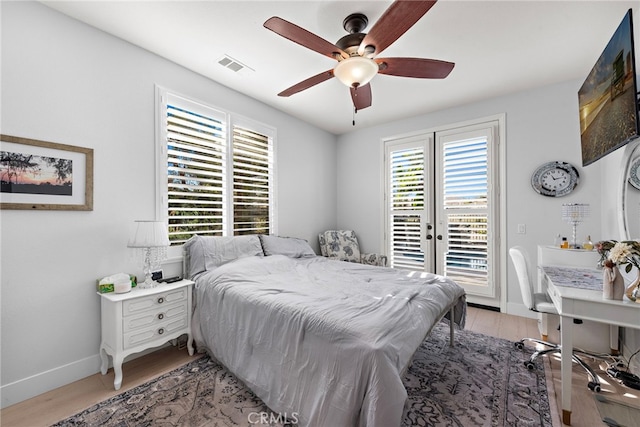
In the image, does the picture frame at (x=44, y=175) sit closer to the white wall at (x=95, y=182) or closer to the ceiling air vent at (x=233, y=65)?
the white wall at (x=95, y=182)

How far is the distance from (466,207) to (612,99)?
2033 millimetres

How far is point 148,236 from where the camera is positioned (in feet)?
7.34

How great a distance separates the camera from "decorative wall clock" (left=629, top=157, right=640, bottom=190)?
6.75ft

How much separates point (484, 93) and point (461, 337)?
2.97 metres

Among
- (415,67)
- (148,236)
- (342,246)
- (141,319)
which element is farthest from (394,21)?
(342,246)

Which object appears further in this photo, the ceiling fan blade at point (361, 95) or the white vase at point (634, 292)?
the ceiling fan blade at point (361, 95)

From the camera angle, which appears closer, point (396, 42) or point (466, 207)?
point (396, 42)

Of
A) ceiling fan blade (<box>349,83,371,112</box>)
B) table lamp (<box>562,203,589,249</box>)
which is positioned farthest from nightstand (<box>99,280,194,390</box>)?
table lamp (<box>562,203,589,249</box>)

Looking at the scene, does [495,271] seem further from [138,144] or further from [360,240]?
[138,144]

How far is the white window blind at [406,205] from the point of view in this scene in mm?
4141

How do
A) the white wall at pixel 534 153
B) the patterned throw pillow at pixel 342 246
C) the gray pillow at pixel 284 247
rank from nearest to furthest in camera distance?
the white wall at pixel 534 153 → the gray pillow at pixel 284 247 → the patterned throw pillow at pixel 342 246

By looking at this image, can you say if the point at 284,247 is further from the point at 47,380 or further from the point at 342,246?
the point at 47,380

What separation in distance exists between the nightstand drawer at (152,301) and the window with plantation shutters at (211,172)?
0.58 meters

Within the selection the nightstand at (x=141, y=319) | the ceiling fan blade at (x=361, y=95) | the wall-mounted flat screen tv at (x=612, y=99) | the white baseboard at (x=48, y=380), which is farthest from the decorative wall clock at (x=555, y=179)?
the white baseboard at (x=48, y=380)
